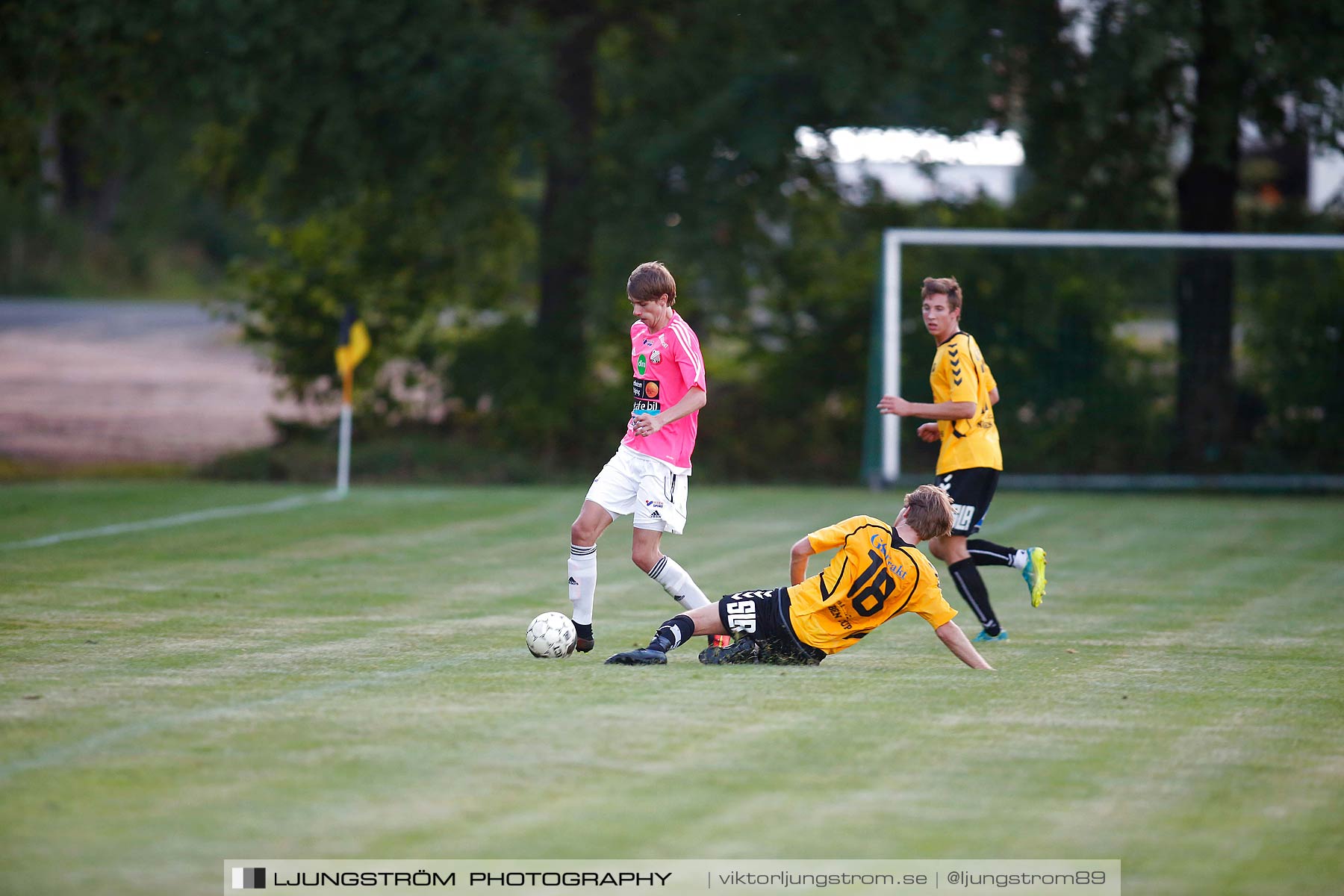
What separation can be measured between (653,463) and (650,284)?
0.86m

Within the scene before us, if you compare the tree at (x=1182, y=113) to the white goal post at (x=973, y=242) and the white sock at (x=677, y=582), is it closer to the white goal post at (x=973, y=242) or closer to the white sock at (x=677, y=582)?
the white goal post at (x=973, y=242)

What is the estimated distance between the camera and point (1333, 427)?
1792 centimetres

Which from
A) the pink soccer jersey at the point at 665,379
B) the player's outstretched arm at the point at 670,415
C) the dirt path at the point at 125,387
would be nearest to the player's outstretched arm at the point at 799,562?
the pink soccer jersey at the point at 665,379

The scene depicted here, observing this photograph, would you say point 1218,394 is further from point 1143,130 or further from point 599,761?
point 599,761

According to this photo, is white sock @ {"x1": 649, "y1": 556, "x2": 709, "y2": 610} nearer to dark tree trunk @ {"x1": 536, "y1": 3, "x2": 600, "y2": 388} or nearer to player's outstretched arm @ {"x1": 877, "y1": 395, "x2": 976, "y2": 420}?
player's outstretched arm @ {"x1": 877, "y1": 395, "x2": 976, "y2": 420}

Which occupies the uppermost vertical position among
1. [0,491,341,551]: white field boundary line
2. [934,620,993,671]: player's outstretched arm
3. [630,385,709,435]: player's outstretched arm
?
[630,385,709,435]: player's outstretched arm

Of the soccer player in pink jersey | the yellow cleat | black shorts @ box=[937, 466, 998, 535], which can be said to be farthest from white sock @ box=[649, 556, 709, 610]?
the yellow cleat

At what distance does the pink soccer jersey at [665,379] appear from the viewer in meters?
7.42

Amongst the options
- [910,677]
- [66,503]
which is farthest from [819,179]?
[910,677]

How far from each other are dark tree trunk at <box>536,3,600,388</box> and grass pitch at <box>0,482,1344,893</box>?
30.9 ft

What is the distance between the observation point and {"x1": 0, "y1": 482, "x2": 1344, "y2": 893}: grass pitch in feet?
14.3

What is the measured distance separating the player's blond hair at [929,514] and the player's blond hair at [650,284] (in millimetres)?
1491

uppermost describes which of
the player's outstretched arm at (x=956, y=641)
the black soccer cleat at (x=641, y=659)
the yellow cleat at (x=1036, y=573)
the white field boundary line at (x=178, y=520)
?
the yellow cleat at (x=1036, y=573)

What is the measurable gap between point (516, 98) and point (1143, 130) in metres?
7.28
